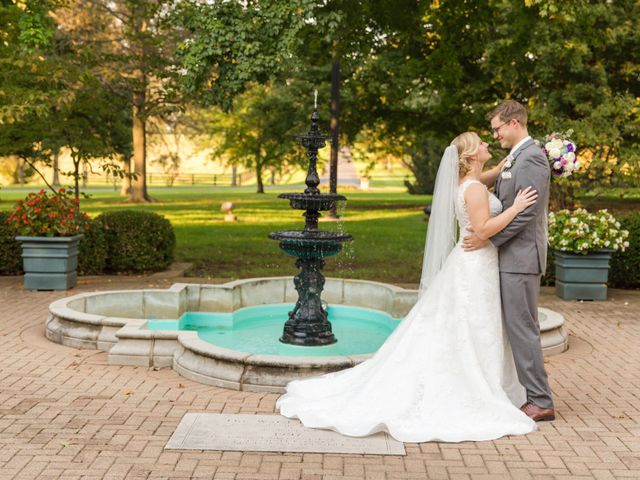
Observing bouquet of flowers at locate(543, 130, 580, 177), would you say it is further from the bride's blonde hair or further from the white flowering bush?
the white flowering bush

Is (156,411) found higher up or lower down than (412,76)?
lower down

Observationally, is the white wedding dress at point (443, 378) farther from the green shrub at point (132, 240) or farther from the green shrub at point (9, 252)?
the green shrub at point (9, 252)

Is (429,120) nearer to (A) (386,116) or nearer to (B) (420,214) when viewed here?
(A) (386,116)

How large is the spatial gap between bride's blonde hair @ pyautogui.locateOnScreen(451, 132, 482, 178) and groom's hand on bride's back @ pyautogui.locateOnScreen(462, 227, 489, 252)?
1.66 feet

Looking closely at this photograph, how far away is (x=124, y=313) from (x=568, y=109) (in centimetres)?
1625

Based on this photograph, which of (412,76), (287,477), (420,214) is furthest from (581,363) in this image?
(420,214)

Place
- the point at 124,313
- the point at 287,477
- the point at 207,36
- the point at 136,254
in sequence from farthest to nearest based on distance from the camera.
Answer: the point at 136,254
the point at 207,36
the point at 124,313
the point at 287,477

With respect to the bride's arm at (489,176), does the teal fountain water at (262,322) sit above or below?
below

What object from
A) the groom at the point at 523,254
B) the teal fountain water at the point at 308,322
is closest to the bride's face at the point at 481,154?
the groom at the point at 523,254

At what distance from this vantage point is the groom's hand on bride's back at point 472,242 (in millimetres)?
6453

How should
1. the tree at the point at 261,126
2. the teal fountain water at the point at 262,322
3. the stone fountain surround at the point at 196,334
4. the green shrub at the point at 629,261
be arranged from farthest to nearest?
the tree at the point at 261,126 → the green shrub at the point at 629,261 → the teal fountain water at the point at 262,322 → the stone fountain surround at the point at 196,334

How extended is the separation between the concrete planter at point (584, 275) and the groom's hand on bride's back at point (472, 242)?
655cm

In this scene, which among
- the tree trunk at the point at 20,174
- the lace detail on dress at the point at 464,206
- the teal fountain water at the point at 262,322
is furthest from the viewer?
the tree trunk at the point at 20,174

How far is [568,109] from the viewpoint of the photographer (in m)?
22.9
